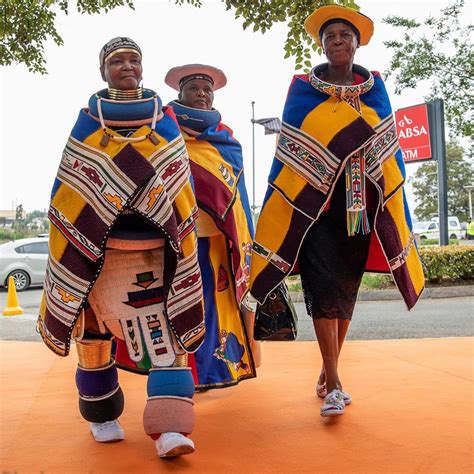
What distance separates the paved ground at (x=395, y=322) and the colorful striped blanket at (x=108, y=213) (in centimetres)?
403

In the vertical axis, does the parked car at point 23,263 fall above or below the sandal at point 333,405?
above

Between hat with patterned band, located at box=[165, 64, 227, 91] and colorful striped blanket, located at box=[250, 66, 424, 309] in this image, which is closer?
colorful striped blanket, located at box=[250, 66, 424, 309]

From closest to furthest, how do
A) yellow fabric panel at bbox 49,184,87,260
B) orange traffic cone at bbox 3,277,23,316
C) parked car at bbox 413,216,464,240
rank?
yellow fabric panel at bbox 49,184,87,260 → orange traffic cone at bbox 3,277,23,316 → parked car at bbox 413,216,464,240

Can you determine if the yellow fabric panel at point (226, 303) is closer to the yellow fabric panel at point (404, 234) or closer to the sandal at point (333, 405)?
the sandal at point (333, 405)

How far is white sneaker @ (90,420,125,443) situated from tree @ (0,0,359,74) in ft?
10.8

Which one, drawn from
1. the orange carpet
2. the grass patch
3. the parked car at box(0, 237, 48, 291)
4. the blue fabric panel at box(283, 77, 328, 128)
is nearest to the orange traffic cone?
the parked car at box(0, 237, 48, 291)

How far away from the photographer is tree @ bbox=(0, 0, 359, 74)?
16.7 feet

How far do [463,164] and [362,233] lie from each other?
45394 mm

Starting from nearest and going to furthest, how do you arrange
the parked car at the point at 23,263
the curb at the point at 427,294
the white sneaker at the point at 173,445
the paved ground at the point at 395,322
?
the white sneaker at the point at 173,445 → the paved ground at the point at 395,322 → the curb at the point at 427,294 → the parked car at the point at 23,263

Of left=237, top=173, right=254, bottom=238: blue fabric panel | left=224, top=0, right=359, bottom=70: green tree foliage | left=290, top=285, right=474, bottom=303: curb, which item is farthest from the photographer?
left=290, top=285, right=474, bottom=303: curb

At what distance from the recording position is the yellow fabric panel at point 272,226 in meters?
3.35

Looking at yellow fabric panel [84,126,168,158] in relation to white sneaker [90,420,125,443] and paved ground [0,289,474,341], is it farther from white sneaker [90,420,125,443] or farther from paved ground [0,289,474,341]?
paved ground [0,289,474,341]

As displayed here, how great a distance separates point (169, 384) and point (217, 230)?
1129 millimetres

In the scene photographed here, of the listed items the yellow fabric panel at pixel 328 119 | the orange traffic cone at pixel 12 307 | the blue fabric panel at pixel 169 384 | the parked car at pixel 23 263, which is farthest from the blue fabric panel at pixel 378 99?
the parked car at pixel 23 263
